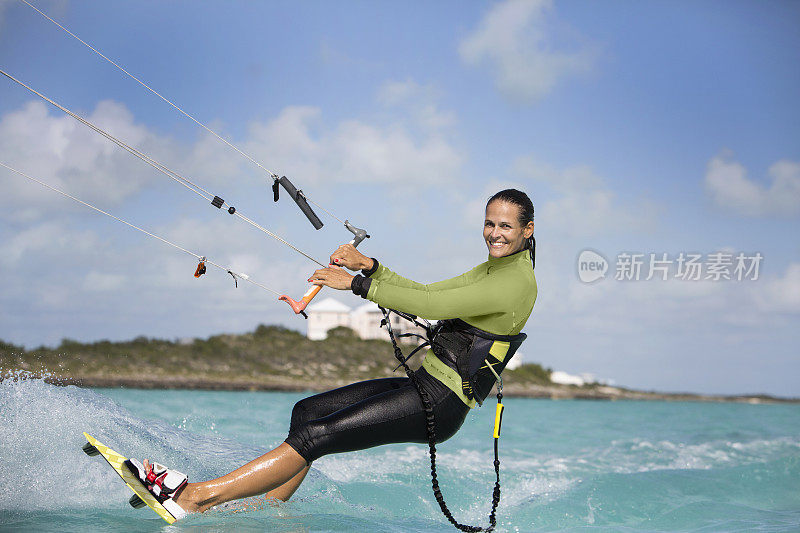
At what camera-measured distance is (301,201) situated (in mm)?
3871

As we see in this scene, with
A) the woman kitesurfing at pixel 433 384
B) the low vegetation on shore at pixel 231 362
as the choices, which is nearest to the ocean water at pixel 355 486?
the woman kitesurfing at pixel 433 384

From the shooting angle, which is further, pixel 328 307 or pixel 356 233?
pixel 328 307

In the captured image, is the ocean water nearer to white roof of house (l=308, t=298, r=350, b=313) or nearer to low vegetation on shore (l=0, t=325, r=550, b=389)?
low vegetation on shore (l=0, t=325, r=550, b=389)

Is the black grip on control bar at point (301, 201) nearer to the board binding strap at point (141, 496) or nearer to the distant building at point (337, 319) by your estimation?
the board binding strap at point (141, 496)

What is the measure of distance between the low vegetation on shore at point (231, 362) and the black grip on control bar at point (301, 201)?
20062 millimetres

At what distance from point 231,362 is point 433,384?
2898 centimetres

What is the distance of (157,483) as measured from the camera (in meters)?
3.35

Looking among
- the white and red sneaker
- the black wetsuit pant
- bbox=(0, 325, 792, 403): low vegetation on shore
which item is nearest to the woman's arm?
the black wetsuit pant

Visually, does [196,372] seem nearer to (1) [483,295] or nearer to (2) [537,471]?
(2) [537,471]

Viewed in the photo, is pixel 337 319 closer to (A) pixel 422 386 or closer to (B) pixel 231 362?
(B) pixel 231 362

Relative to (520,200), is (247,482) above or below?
below

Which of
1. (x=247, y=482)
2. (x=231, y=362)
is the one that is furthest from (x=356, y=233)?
(x=231, y=362)

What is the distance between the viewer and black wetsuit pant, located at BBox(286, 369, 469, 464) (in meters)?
3.37

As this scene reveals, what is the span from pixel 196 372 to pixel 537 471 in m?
23.6
